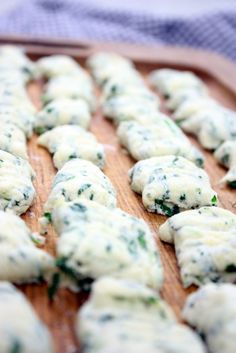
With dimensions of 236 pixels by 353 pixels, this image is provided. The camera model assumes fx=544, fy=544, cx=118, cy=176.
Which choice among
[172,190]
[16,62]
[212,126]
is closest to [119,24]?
[16,62]

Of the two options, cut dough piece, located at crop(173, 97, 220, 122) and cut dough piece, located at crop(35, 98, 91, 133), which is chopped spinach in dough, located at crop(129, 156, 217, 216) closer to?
cut dough piece, located at crop(35, 98, 91, 133)

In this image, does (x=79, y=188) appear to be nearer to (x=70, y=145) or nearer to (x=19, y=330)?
(x=70, y=145)

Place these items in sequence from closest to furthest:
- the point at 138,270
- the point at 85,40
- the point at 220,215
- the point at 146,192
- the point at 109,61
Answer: the point at 138,270
the point at 220,215
the point at 146,192
the point at 109,61
the point at 85,40

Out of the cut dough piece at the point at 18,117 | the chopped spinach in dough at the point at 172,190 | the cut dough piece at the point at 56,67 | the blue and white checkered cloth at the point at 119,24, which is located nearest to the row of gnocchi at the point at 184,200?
the chopped spinach in dough at the point at 172,190

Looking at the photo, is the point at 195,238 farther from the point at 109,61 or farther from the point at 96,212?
the point at 109,61

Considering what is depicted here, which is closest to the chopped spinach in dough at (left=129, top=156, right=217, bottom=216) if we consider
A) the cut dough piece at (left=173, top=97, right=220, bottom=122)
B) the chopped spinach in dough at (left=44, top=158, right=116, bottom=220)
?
the chopped spinach in dough at (left=44, top=158, right=116, bottom=220)

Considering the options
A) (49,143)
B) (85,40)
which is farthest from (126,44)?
(49,143)
